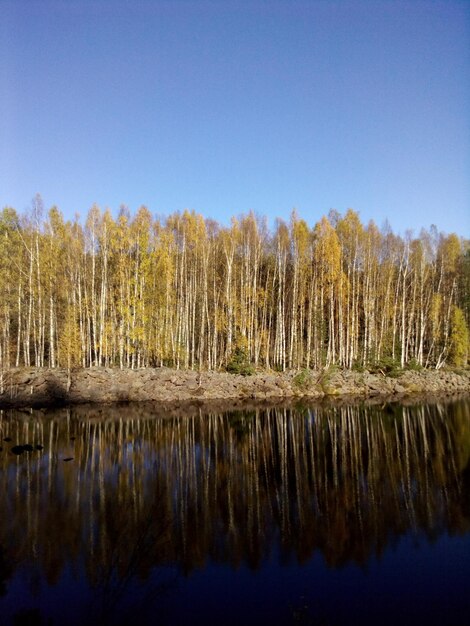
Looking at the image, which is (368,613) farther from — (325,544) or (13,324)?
(13,324)

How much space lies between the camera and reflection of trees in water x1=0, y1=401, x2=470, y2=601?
23.6ft

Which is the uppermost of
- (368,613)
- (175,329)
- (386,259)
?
(386,259)

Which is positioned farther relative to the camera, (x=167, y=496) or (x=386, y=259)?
(x=386, y=259)

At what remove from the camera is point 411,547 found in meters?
7.27

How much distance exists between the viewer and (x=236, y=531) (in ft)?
25.7

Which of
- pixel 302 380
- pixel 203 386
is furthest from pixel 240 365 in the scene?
pixel 302 380

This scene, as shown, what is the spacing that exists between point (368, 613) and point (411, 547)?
2218 millimetres

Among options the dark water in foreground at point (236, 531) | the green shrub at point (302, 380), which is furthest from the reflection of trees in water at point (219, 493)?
the green shrub at point (302, 380)

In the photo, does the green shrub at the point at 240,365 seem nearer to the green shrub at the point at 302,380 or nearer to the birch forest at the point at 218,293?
the birch forest at the point at 218,293

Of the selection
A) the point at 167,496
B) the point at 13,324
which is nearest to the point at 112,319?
the point at 13,324

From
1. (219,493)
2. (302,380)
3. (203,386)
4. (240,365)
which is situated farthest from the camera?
(240,365)

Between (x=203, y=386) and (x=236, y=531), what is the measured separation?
19.4 metres

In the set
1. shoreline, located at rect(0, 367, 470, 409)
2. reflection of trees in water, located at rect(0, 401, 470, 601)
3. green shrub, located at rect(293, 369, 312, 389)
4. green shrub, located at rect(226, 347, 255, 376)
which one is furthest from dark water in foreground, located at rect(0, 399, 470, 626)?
green shrub, located at rect(226, 347, 255, 376)

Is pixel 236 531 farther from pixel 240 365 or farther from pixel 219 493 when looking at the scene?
pixel 240 365
